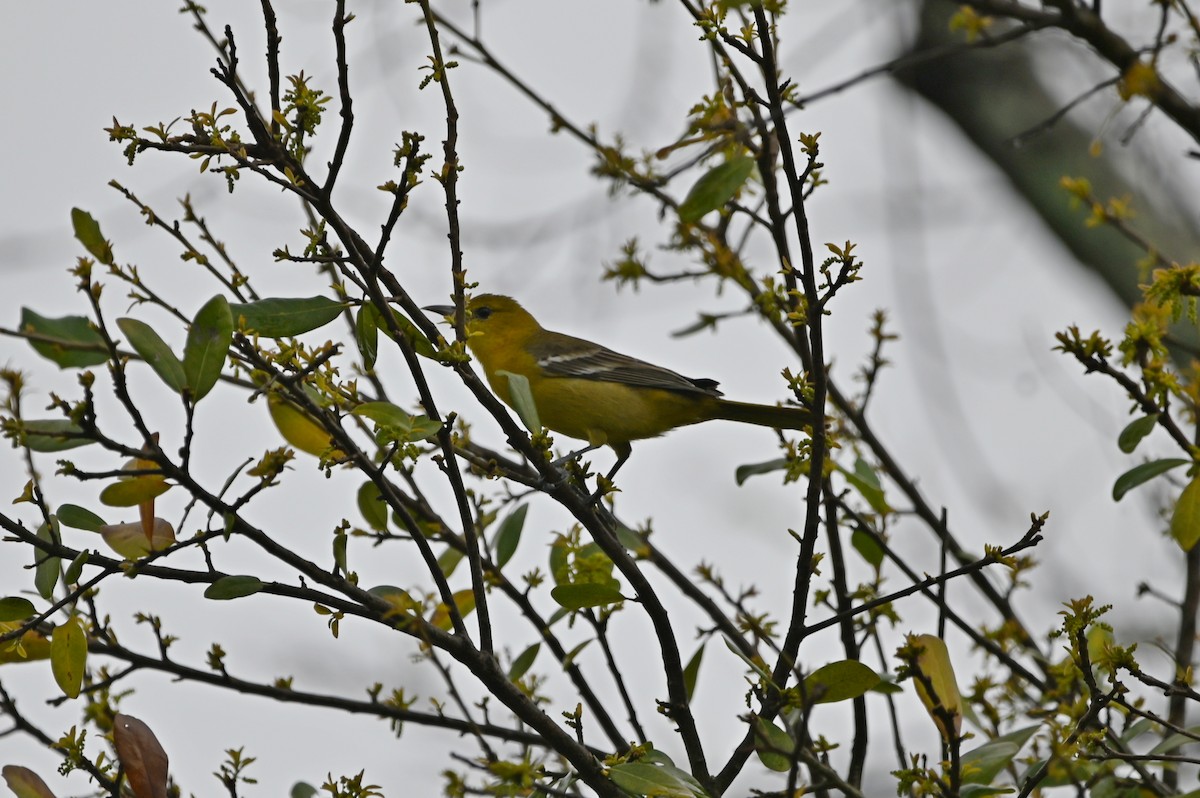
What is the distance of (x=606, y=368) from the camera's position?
5.32 meters

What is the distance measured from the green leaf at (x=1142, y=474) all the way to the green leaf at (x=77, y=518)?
7.86 ft

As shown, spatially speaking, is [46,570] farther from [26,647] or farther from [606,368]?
[606,368]

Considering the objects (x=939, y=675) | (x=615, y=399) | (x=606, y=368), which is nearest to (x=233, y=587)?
(x=939, y=675)

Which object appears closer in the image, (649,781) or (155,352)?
(155,352)

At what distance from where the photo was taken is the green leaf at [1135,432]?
2814mm

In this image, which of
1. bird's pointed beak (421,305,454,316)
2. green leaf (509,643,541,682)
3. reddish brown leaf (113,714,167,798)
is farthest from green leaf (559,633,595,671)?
bird's pointed beak (421,305,454,316)

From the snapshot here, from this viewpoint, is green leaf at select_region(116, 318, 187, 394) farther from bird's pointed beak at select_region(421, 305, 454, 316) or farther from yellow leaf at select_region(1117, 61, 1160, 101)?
bird's pointed beak at select_region(421, 305, 454, 316)

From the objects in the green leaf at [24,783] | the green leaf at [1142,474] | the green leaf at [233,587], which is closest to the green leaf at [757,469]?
the green leaf at [1142,474]

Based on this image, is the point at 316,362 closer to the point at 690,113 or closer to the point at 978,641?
the point at 690,113

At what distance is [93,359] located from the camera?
2371 millimetres

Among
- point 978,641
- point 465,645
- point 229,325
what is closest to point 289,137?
point 229,325

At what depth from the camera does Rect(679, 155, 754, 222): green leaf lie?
8.34 ft

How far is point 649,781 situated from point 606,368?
10.3 feet

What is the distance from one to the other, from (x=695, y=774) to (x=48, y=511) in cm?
149
